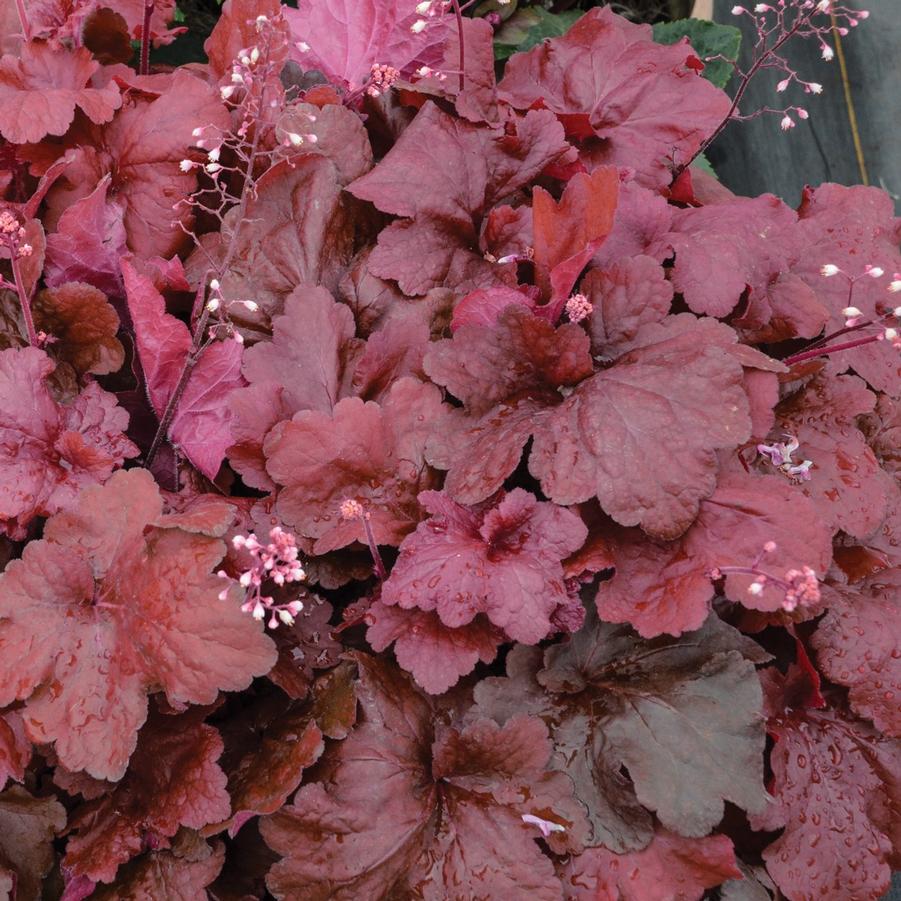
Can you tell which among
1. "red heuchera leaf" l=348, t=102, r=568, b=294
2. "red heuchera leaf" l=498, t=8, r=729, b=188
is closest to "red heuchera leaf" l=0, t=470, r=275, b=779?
"red heuchera leaf" l=348, t=102, r=568, b=294

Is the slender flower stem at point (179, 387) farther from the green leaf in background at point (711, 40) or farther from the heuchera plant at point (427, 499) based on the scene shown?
the green leaf in background at point (711, 40)

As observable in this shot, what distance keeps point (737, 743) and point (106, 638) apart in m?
0.71

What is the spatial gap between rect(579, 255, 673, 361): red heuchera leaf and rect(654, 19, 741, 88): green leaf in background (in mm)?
917

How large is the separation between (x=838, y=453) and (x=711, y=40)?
3.52ft

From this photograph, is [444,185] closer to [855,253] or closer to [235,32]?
[235,32]

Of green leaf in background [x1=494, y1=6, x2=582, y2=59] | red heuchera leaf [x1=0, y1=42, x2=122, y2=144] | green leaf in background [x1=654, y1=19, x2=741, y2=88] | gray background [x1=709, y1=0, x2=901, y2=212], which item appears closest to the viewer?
red heuchera leaf [x1=0, y1=42, x2=122, y2=144]

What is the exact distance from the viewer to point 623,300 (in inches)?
42.2

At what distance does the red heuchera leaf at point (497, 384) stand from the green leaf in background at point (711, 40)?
1.03m

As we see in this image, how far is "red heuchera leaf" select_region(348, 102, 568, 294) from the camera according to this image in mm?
1161

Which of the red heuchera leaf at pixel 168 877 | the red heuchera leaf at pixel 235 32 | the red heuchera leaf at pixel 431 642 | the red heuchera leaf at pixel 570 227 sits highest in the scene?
the red heuchera leaf at pixel 235 32

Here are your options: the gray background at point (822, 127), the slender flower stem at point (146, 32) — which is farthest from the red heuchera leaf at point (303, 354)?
the gray background at point (822, 127)

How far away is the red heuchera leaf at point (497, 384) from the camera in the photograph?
101cm

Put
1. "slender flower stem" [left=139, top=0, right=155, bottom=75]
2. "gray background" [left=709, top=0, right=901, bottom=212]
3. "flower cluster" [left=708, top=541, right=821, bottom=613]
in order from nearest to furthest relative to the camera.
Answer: "flower cluster" [left=708, top=541, right=821, bottom=613]
"slender flower stem" [left=139, top=0, right=155, bottom=75]
"gray background" [left=709, top=0, right=901, bottom=212]

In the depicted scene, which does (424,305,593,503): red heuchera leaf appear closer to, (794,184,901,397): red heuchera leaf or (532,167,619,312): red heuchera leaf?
(532,167,619,312): red heuchera leaf
